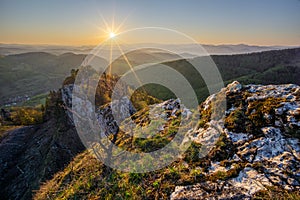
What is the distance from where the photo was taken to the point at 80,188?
8.52 meters

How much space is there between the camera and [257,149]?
667 centimetres

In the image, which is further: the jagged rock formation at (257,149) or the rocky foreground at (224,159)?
the rocky foreground at (224,159)

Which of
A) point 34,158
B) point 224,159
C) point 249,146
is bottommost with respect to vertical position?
point 34,158

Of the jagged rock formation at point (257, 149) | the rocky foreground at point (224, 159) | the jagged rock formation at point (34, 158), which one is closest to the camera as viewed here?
the jagged rock formation at point (257, 149)

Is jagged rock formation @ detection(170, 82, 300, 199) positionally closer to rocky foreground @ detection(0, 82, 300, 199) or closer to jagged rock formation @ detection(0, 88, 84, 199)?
rocky foreground @ detection(0, 82, 300, 199)

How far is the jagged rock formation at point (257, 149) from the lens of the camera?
5.71 meters

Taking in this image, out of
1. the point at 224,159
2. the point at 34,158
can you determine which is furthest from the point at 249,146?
the point at 34,158

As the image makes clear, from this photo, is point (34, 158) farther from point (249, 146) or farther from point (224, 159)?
point (249, 146)

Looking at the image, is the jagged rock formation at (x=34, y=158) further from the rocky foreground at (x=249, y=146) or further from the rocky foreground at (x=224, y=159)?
the rocky foreground at (x=249, y=146)

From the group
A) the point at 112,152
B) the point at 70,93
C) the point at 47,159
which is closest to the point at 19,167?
the point at 47,159

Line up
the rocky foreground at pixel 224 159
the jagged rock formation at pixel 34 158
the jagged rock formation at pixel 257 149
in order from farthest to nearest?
the jagged rock formation at pixel 34 158
the rocky foreground at pixel 224 159
the jagged rock formation at pixel 257 149

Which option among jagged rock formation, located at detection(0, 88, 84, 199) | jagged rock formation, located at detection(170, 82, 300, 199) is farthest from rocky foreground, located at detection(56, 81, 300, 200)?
jagged rock formation, located at detection(0, 88, 84, 199)

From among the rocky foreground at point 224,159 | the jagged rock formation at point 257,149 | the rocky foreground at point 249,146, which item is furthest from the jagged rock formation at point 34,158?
the jagged rock formation at point 257,149

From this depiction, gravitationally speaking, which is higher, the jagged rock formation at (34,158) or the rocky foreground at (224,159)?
the rocky foreground at (224,159)
